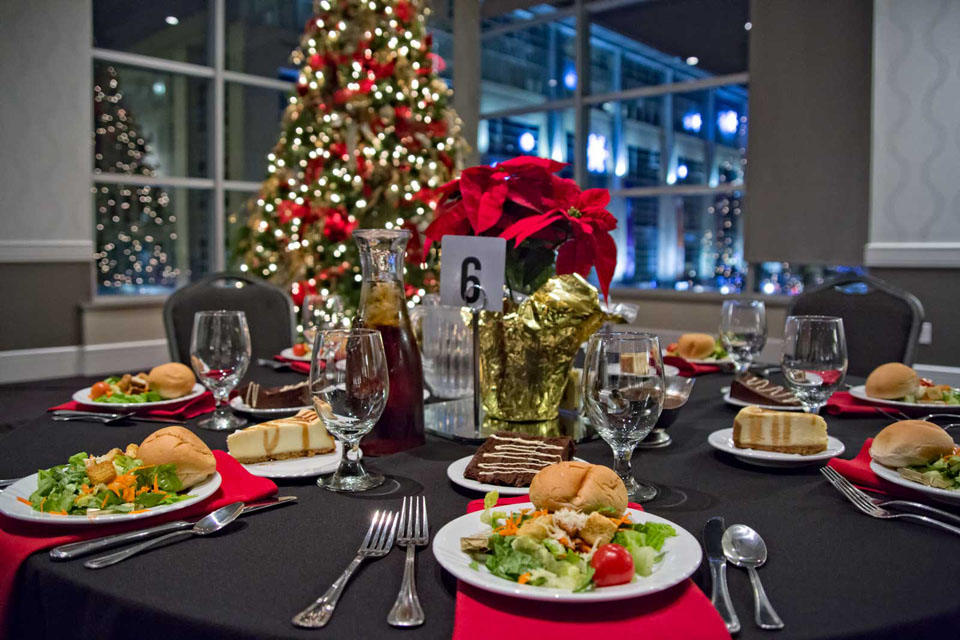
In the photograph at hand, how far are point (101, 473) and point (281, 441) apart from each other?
27 centimetres

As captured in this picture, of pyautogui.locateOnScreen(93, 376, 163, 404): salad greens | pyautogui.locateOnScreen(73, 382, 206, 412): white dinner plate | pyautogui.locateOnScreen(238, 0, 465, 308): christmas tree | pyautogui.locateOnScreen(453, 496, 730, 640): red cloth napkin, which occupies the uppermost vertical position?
pyautogui.locateOnScreen(238, 0, 465, 308): christmas tree

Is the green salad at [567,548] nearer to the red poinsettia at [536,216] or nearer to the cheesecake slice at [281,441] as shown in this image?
the cheesecake slice at [281,441]

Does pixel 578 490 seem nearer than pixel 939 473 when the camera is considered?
Yes

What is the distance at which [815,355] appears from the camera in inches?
48.1

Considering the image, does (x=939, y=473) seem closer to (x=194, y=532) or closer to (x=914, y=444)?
(x=914, y=444)

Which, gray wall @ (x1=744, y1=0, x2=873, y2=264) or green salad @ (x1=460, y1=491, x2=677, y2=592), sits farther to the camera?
gray wall @ (x1=744, y1=0, x2=873, y2=264)

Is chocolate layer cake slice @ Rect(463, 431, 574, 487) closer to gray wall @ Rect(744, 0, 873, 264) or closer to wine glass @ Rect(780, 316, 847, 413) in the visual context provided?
wine glass @ Rect(780, 316, 847, 413)

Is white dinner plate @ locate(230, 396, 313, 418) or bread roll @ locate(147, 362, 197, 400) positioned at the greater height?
bread roll @ locate(147, 362, 197, 400)

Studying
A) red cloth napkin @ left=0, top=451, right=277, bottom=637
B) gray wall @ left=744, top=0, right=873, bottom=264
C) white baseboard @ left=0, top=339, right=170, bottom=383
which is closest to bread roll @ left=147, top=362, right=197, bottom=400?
red cloth napkin @ left=0, top=451, right=277, bottom=637

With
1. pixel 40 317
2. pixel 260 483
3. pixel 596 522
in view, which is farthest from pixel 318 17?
pixel 596 522

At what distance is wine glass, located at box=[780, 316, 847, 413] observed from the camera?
3.98ft

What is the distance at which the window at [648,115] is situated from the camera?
5.23 m

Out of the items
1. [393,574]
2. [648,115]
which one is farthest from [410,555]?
[648,115]

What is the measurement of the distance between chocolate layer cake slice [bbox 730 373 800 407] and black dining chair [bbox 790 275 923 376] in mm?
804
